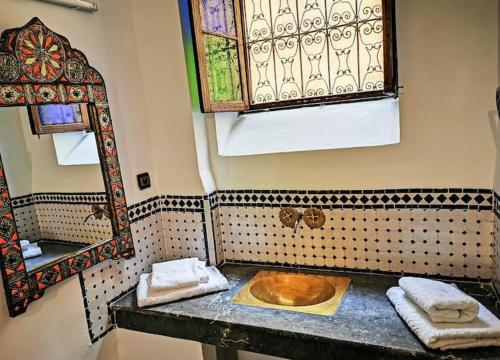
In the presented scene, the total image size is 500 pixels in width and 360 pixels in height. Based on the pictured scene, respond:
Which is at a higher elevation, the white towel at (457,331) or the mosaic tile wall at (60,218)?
the mosaic tile wall at (60,218)

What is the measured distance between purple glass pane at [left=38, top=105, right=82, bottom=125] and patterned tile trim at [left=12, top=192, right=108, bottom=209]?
10.4 inches

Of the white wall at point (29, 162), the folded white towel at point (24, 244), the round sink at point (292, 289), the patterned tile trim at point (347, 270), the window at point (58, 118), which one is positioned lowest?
the round sink at point (292, 289)

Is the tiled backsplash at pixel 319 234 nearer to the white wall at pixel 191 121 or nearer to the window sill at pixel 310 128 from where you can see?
the white wall at pixel 191 121

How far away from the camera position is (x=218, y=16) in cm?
157

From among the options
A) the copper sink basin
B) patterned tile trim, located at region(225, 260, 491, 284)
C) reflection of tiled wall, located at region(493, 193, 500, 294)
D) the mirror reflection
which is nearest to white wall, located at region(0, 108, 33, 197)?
the mirror reflection

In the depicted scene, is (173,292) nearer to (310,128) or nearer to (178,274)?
(178,274)

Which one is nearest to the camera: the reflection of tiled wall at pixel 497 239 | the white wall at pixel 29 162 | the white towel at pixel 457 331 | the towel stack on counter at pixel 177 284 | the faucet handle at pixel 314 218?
the white towel at pixel 457 331

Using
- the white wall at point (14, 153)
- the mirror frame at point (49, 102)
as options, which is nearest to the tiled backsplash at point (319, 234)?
the mirror frame at point (49, 102)

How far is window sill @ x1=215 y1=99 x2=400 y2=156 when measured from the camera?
154cm

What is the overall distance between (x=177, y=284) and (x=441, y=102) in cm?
127

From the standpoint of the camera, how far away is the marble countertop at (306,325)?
115 centimetres

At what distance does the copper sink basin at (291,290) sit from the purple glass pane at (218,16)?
111 centimetres

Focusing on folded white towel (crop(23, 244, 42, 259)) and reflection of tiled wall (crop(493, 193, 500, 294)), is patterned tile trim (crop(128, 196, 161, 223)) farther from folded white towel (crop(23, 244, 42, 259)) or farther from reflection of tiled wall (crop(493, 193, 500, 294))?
reflection of tiled wall (crop(493, 193, 500, 294))

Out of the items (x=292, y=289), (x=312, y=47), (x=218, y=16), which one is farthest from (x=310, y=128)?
(x=292, y=289)
